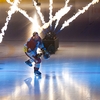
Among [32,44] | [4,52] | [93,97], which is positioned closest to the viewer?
[93,97]

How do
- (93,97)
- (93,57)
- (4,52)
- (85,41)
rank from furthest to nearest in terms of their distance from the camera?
(85,41) < (4,52) < (93,57) < (93,97)

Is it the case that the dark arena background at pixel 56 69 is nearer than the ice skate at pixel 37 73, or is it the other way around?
the dark arena background at pixel 56 69

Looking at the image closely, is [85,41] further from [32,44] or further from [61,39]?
[32,44]

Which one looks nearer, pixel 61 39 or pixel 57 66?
pixel 57 66

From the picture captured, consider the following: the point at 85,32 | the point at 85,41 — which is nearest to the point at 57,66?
the point at 85,41

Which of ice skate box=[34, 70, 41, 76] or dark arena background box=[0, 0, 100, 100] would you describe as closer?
dark arena background box=[0, 0, 100, 100]

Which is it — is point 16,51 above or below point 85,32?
below

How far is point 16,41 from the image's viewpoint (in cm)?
2294

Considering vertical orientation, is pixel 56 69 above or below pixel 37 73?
above

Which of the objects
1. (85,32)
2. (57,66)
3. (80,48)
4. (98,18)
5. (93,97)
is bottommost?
(93,97)

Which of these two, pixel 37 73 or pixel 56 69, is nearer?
pixel 37 73

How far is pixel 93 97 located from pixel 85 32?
1724 centimetres

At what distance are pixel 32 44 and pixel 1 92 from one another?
2.68m

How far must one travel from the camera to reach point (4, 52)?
18.8 m
